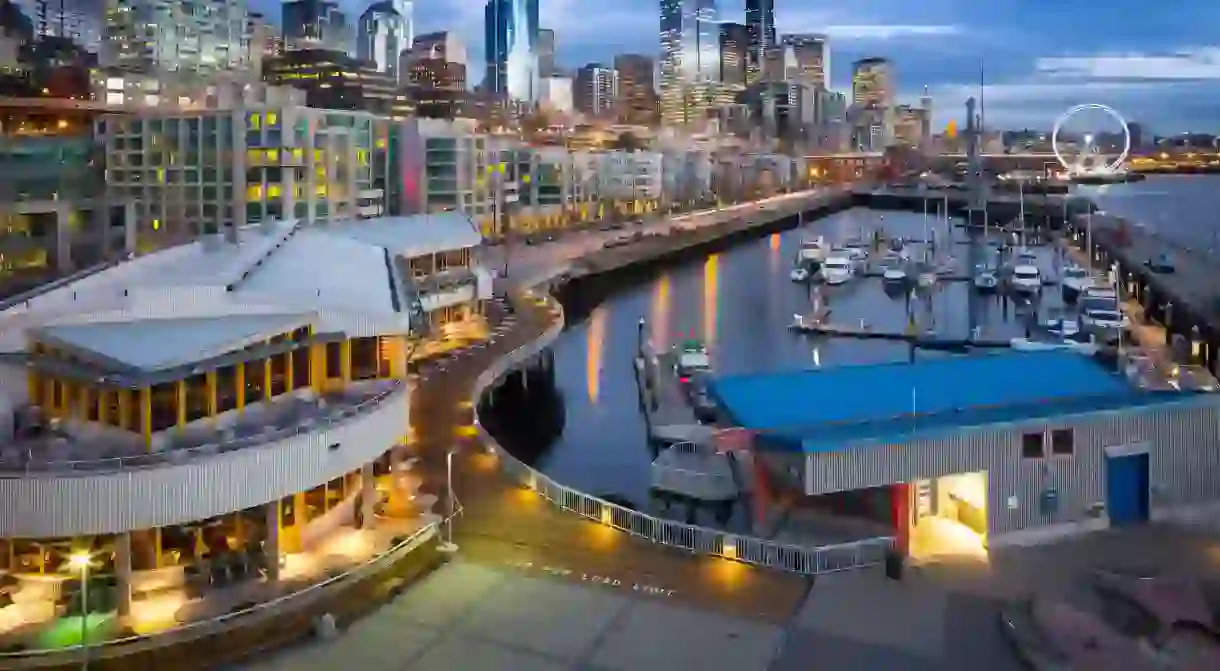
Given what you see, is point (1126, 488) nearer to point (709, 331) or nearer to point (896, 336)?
point (896, 336)

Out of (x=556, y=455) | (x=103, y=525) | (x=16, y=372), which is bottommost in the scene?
(x=556, y=455)

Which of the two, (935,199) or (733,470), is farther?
(935,199)

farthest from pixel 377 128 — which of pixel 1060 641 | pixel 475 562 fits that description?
pixel 1060 641

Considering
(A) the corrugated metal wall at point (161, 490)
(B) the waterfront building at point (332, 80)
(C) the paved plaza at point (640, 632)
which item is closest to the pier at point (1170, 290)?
(C) the paved plaza at point (640, 632)

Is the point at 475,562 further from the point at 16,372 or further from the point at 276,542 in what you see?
the point at 16,372

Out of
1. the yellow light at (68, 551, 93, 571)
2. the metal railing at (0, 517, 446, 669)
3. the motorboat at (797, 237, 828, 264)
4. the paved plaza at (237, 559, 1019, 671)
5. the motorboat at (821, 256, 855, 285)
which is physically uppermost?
the motorboat at (797, 237, 828, 264)

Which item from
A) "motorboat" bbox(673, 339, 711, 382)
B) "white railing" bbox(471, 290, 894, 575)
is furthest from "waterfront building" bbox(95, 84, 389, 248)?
"white railing" bbox(471, 290, 894, 575)

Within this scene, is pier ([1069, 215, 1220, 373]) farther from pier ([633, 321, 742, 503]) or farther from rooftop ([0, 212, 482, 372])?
rooftop ([0, 212, 482, 372])
